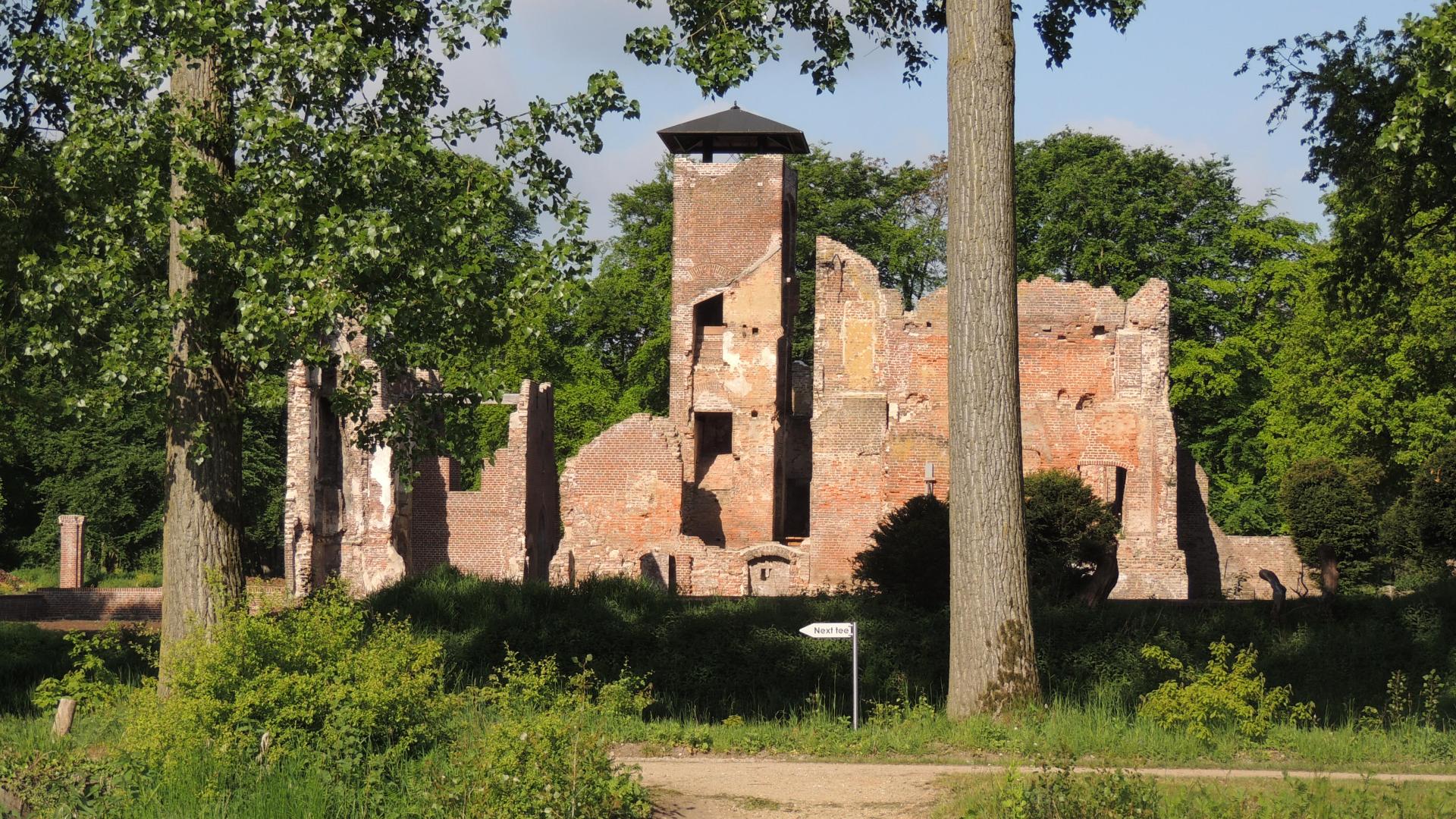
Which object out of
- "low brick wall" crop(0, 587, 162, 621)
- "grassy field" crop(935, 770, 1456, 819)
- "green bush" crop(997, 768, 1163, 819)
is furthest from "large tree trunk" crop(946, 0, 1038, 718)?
"low brick wall" crop(0, 587, 162, 621)

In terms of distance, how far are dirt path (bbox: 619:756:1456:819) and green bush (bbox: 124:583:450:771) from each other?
60.7 inches

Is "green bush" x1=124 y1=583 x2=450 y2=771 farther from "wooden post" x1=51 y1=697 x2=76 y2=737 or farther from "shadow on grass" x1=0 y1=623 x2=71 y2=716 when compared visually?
"shadow on grass" x1=0 y1=623 x2=71 y2=716

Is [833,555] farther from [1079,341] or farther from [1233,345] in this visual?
[1233,345]

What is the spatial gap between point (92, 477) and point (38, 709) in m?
30.6

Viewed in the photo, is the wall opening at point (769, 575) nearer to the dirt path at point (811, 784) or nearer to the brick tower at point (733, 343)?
the brick tower at point (733, 343)

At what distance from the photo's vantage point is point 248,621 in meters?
9.44

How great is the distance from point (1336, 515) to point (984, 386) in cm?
2188

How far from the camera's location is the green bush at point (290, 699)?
881 cm

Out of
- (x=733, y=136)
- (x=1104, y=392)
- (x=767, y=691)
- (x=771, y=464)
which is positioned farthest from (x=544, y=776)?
(x=733, y=136)

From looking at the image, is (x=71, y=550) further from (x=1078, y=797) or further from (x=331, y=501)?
(x=1078, y=797)

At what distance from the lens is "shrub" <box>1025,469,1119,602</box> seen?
82.7 ft

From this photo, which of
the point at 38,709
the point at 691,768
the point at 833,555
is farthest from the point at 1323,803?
the point at 833,555

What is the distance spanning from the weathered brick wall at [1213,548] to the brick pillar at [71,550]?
25952 millimetres

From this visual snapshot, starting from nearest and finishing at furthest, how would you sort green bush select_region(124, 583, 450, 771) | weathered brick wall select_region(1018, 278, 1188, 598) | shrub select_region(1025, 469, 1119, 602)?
green bush select_region(124, 583, 450, 771) → shrub select_region(1025, 469, 1119, 602) → weathered brick wall select_region(1018, 278, 1188, 598)
